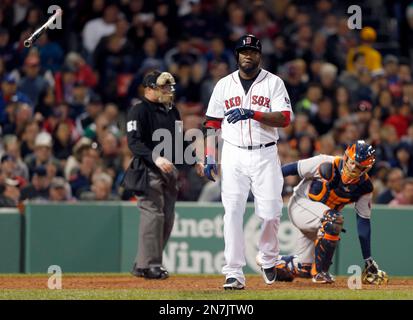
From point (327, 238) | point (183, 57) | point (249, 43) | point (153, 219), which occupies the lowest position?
point (327, 238)

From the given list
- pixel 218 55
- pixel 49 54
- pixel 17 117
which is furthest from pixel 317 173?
pixel 49 54

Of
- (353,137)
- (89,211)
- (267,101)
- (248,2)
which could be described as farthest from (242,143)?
(248,2)

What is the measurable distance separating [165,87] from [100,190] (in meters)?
4.01

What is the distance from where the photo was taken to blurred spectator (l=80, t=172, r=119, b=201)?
1584 cm

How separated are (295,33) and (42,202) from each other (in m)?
6.52

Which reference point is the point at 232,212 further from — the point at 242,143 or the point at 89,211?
the point at 89,211

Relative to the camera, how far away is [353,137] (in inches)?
685

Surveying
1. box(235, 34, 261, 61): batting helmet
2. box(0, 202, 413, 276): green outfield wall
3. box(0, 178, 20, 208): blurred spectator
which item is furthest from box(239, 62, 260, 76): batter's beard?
box(0, 178, 20, 208): blurred spectator

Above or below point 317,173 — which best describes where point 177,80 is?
above

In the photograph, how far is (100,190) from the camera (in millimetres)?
15852

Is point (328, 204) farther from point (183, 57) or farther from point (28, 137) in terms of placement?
point (183, 57)

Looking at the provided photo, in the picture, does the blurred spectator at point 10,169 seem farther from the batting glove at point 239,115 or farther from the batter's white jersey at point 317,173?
the batting glove at point 239,115

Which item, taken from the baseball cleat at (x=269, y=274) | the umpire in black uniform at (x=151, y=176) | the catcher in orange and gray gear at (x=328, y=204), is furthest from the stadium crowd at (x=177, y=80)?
the baseball cleat at (x=269, y=274)

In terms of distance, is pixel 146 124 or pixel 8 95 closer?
pixel 146 124
